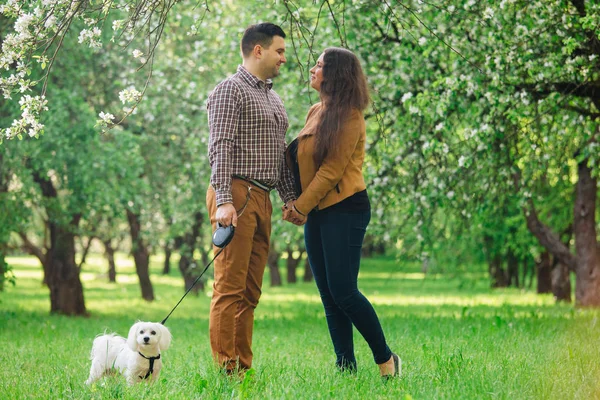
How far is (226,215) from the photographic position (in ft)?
16.2

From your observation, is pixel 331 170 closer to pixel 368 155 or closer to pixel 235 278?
pixel 235 278

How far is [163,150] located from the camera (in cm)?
1788

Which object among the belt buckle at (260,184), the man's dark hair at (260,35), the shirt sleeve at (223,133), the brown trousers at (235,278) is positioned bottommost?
the brown trousers at (235,278)

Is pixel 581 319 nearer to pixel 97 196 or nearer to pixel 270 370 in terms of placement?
pixel 270 370

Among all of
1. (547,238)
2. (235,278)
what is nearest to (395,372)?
(235,278)

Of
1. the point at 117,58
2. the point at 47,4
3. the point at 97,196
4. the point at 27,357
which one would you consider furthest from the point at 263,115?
the point at 117,58

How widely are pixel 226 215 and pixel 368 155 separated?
7.22 meters

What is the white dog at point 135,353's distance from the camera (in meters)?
5.25

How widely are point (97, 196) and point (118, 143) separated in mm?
1095

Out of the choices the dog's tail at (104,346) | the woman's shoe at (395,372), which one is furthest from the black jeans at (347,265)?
the dog's tail at (104,346)

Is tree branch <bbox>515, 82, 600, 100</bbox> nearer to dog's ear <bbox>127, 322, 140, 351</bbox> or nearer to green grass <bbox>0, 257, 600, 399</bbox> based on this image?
green grass <bbox>0, 257, 600, 399</bbox>

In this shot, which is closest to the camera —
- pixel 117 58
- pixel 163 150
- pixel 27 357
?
pixel 27 357

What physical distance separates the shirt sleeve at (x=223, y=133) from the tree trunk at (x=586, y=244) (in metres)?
11.1

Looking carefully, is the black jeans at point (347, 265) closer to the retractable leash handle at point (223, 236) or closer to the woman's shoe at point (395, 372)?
the woman's shoe at point (395, 372)
